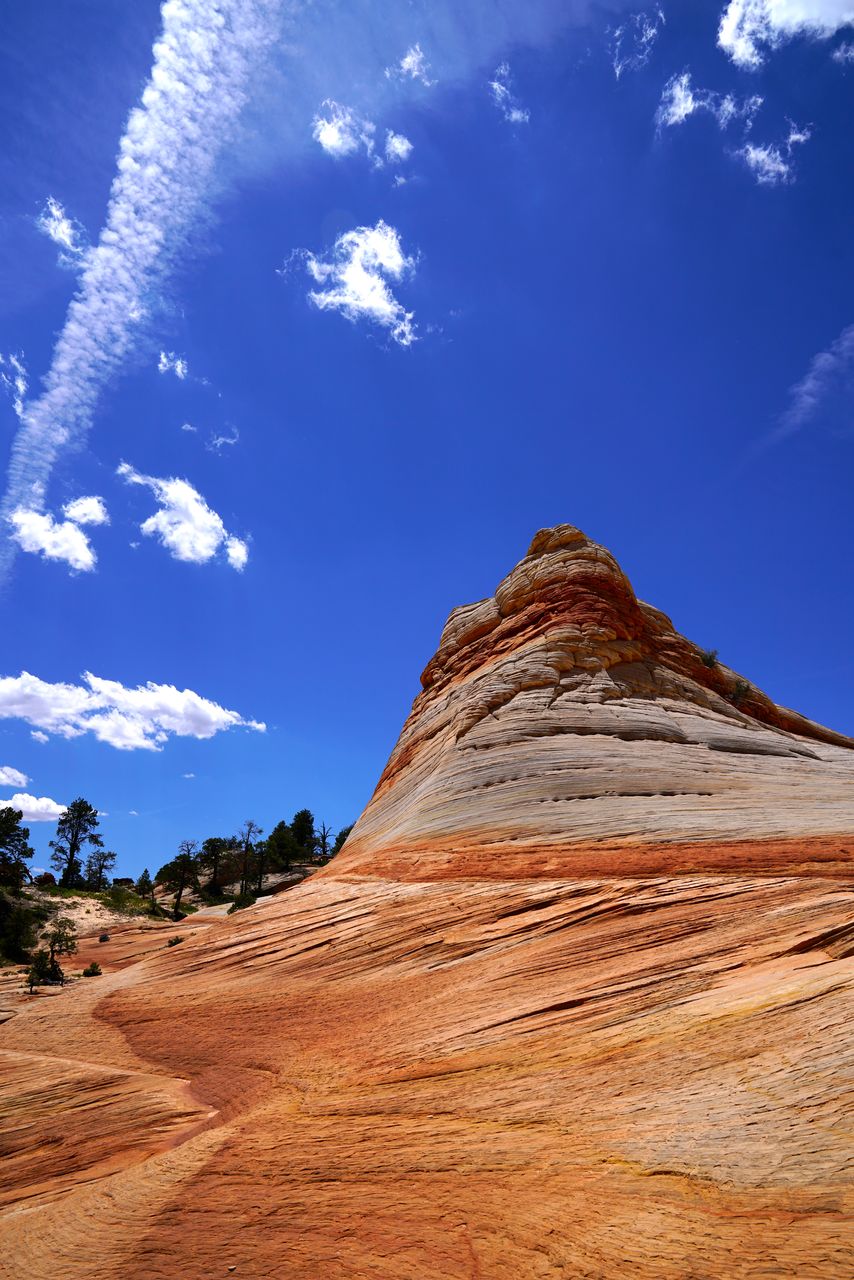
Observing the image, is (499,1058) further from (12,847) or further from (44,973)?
(12,847)

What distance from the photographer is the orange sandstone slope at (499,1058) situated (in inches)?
265

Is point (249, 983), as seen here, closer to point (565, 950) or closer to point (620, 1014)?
point (565, 950)

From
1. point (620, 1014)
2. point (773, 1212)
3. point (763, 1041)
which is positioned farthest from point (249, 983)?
point (773, 1212)

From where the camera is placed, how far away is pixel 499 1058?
35.0 feet

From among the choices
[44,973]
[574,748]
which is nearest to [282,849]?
[44,973]

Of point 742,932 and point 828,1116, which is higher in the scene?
point 742,932

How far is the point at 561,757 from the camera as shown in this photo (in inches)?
977

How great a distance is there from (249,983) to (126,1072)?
4.43 m

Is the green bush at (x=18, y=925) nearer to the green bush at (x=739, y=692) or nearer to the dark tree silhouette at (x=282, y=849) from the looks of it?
the dark tree silhouette at (x=282, y=849)

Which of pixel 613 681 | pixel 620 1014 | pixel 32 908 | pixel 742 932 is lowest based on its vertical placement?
pixel 32 908

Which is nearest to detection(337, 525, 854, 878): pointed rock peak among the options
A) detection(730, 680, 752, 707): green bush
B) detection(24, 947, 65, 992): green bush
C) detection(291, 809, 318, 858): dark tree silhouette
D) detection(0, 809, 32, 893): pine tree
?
detection(730, 680, 752, 707): green bush

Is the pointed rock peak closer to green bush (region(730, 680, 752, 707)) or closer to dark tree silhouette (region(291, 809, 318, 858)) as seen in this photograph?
green bush (region(730, 680, 752, 707))

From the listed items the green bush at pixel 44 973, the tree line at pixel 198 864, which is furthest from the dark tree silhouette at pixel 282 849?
the green bush at pixel 44 973

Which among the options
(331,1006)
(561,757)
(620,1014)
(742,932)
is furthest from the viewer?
(561,757)
